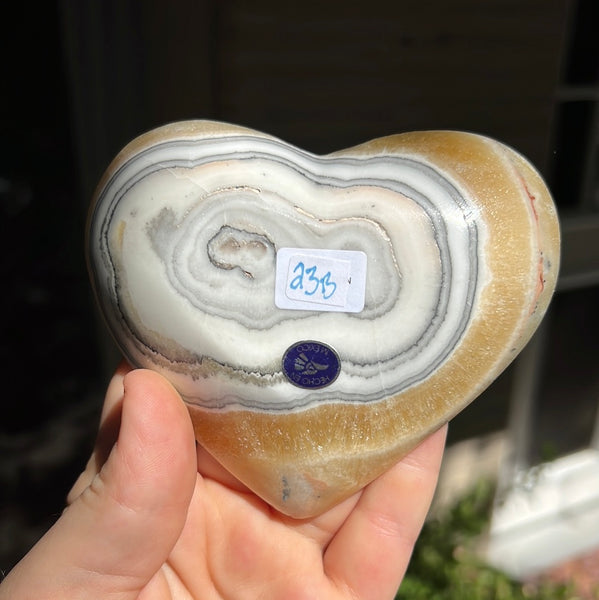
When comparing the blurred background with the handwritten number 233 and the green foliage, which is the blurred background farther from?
the handwritten number 233

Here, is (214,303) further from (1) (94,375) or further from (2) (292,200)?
(1) (94,375)

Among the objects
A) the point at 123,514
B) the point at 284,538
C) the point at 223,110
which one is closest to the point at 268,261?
the point at 123,514

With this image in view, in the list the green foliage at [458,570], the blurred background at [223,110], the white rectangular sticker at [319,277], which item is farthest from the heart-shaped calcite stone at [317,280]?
the green foliage at [458,570]

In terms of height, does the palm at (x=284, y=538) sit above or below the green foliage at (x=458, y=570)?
above

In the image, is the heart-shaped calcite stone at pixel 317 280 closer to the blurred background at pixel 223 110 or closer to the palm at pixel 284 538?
the palm at pixel 284 538

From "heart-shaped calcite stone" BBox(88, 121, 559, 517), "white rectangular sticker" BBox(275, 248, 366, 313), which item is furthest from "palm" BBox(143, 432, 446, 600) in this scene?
"white rectangular sticker" BBox(275, 248, 366, 313)

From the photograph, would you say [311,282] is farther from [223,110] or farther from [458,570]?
[458,570]
